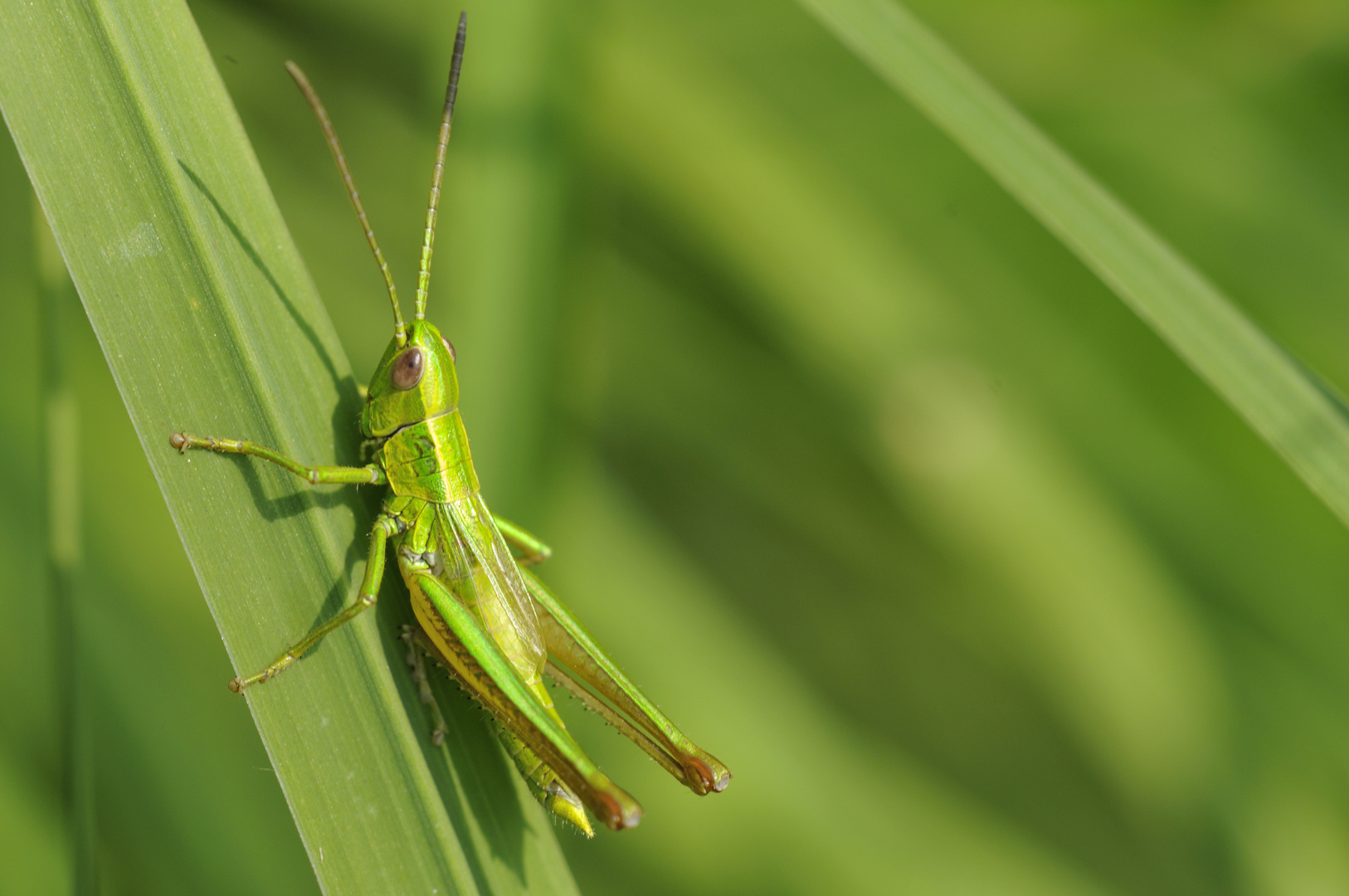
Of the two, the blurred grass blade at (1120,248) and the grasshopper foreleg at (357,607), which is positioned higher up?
the blurred grass blade at (1120,248)

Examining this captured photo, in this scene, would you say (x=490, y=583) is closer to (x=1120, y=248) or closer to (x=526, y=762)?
(x=526, y=762)

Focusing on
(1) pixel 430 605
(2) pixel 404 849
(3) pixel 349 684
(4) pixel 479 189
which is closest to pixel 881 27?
(4) pixel 479 189

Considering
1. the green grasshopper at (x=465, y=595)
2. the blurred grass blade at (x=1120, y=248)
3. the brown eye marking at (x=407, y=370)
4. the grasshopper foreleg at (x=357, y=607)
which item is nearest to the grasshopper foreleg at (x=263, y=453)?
the green grasshopper at (x=465, y=595)

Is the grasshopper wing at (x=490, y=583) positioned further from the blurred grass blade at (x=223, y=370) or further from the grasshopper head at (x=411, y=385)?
the blurred grass blade at (x=223, y=370)

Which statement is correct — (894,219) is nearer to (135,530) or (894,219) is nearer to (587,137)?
(587,137)

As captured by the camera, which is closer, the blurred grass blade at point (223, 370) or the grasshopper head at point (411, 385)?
the blurred grass blade at point (223, 370)

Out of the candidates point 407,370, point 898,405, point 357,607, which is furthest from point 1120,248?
point 357,607
